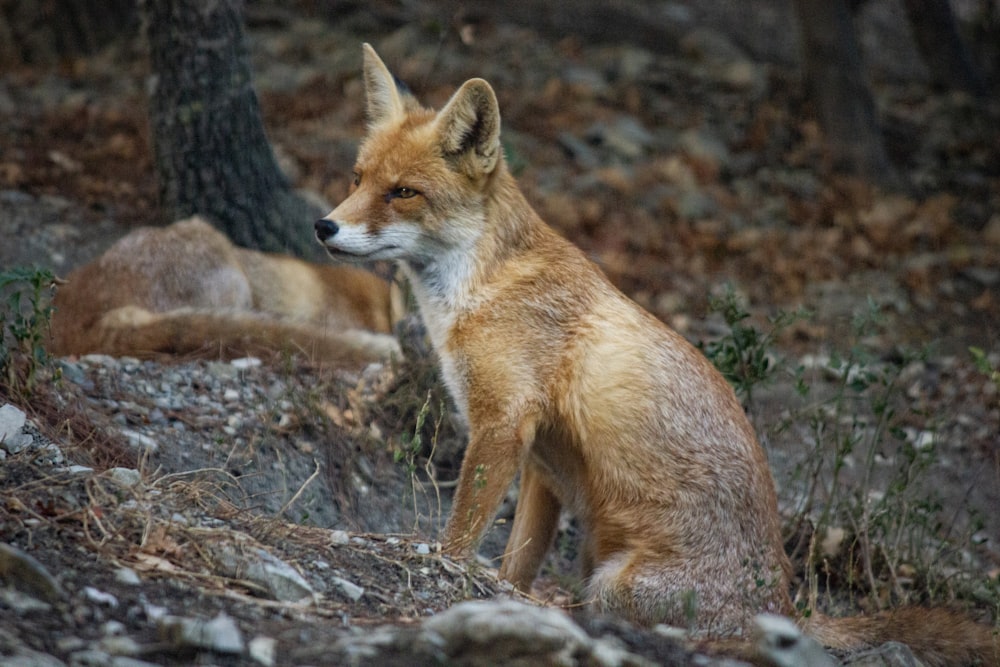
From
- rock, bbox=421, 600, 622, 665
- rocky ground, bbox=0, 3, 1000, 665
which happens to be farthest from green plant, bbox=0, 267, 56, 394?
rock, bbox=421, 600, 622, 665

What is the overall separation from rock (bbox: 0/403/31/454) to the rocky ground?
0.7 inches

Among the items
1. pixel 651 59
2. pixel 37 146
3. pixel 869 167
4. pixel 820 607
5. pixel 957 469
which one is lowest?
pixel 820 607

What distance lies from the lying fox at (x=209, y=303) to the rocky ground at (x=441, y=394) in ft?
1.50

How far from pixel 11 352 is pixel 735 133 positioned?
10.9 m

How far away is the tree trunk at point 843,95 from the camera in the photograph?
13.1 m

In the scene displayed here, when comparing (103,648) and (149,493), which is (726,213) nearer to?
(149,493)

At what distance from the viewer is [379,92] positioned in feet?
18.2

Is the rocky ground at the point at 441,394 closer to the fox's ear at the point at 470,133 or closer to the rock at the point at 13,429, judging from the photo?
the rock at the point at 13,429

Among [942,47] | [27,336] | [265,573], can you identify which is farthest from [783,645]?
[942,47]

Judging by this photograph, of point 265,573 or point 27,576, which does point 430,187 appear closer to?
point 265,573

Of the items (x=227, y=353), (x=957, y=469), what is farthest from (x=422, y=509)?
(x=957, y=469)

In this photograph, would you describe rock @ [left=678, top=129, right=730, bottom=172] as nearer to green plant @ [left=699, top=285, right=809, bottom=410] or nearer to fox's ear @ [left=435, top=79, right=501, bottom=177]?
green plant @ [left=699, top=285, right=809, bottom=410]

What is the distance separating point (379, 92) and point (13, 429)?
8.35 feet

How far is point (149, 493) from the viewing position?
4188mm
